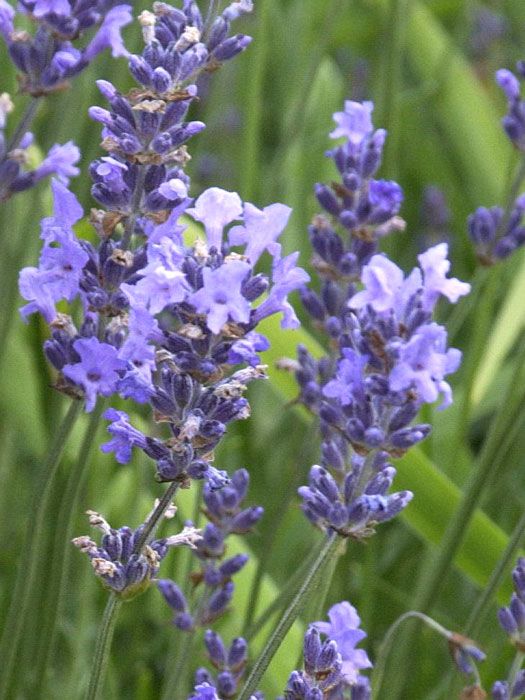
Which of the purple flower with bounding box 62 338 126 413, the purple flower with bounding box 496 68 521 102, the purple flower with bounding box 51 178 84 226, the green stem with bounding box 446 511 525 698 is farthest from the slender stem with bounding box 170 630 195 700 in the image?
the purple flower with bounding box 496 68 521 102

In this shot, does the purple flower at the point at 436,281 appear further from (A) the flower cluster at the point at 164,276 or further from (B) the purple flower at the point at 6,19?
(B) the purple flower at the point at 6,19

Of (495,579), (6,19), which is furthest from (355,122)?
(495,579)

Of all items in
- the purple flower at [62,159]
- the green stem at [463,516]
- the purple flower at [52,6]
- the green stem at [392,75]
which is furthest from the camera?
the green stem at [392,75]

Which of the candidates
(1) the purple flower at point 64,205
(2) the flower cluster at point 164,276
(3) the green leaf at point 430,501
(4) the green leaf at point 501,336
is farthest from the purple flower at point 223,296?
→ (4) the green leaf at point 501,336

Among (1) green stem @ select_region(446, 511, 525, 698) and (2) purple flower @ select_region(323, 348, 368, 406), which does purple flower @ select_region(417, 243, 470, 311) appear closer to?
(2) purple flower @ select_region(323, 348, 368, 406)

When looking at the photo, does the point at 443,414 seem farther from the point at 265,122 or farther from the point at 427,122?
the point at 265,122

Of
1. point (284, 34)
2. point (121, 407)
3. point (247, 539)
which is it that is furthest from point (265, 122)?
point (121, 407)
